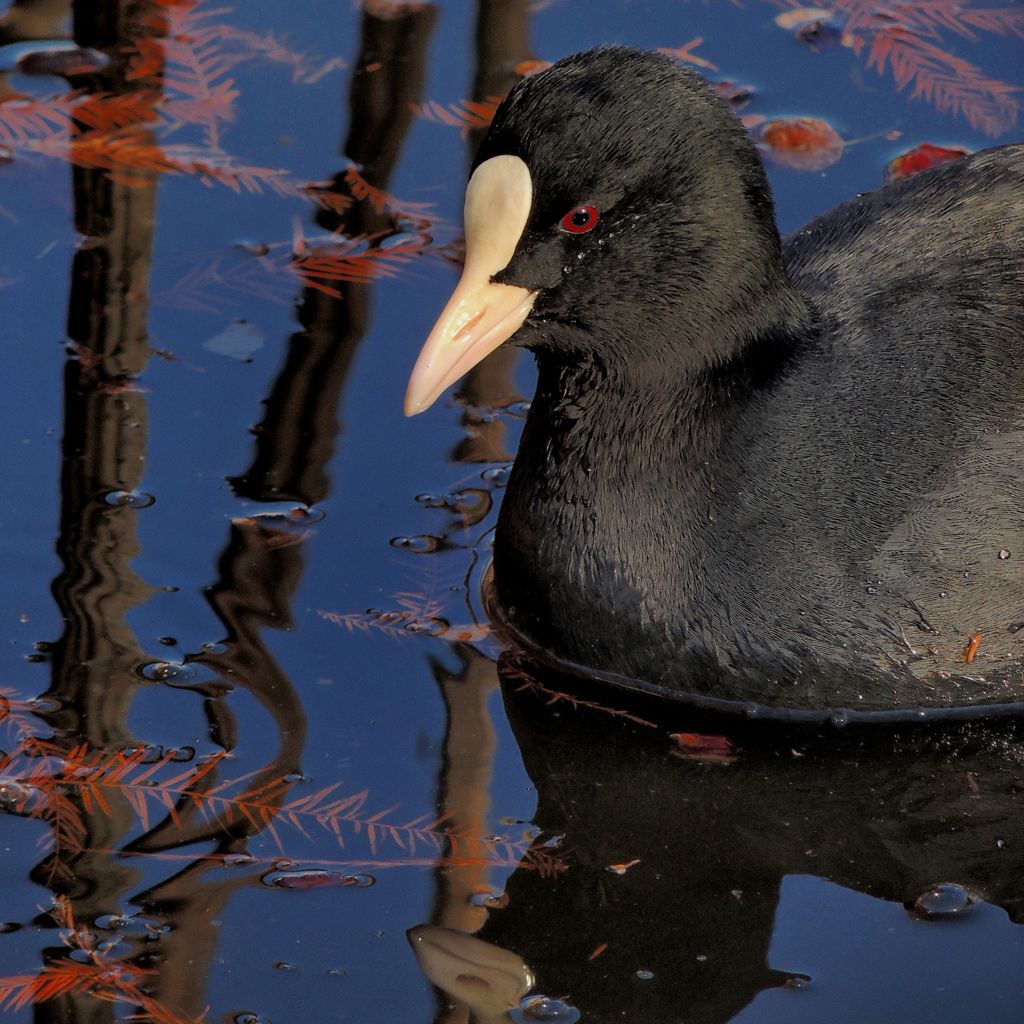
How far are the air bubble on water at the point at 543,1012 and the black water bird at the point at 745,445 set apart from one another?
718 millimetres

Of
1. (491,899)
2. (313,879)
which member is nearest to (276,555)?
(313,879)

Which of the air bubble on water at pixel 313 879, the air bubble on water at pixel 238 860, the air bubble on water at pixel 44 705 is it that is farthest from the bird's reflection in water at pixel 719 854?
the air bubble on water at pixel 44 705

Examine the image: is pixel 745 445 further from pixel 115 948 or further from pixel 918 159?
pixel 918 159

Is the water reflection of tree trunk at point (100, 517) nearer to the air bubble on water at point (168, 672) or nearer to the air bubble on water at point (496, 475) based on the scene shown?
the air bubble on water at point (168, 672)

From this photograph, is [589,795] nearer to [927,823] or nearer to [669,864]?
[669,864]

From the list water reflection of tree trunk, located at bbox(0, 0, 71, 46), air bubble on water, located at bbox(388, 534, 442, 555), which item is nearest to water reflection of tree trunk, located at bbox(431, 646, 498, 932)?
air bubble on water, located at bbox(388, 534, 442, 555)

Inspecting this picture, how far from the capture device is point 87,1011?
253cm

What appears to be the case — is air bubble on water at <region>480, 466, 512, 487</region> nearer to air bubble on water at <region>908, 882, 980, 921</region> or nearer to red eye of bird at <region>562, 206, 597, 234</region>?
red eye of bird at <region>562, 206, 597, 234</region>

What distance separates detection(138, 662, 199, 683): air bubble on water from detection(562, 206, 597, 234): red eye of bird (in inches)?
42.0

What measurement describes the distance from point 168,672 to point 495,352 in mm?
1220

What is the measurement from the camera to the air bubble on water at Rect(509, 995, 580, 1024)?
2.53 metres

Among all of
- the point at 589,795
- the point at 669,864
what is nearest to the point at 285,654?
the point at 589,795

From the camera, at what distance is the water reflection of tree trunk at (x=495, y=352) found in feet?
12.0

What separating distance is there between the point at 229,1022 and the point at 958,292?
1.78 meters
